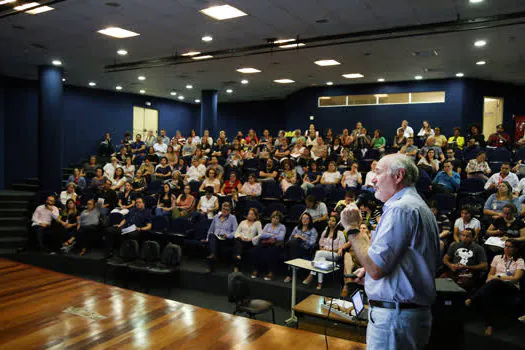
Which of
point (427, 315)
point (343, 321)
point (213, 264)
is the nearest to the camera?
point (427, 315)

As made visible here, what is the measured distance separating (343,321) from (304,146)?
242 inches

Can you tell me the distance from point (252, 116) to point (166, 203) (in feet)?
38.1

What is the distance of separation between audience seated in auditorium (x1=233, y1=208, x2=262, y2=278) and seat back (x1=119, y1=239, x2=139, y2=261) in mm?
1751

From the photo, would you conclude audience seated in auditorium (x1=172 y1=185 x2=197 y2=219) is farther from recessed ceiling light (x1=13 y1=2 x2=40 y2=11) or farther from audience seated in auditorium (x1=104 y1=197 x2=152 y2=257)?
recessed ceiling light (x1=13 y1=2 x2=40 y2=11)

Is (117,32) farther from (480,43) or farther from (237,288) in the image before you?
(480,43)

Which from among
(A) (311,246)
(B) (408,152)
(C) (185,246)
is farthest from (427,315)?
(B) (408,152)

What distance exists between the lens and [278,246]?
21.4 ft

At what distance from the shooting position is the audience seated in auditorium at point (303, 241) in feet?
20.7

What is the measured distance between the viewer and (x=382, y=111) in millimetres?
14133

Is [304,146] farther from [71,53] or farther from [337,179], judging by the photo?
[71,53]

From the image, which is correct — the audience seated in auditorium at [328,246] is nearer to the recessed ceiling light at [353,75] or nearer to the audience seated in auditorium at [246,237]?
the audience seated in auditorium at [246,237]

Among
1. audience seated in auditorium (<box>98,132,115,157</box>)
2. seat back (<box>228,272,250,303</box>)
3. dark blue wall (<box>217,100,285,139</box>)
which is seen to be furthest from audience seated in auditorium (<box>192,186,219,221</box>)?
dark blue wall (<box>217,100,285,139</box>)

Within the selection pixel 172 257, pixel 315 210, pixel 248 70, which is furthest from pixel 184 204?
pixel 248 70

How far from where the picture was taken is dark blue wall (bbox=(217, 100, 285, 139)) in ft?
62.3
